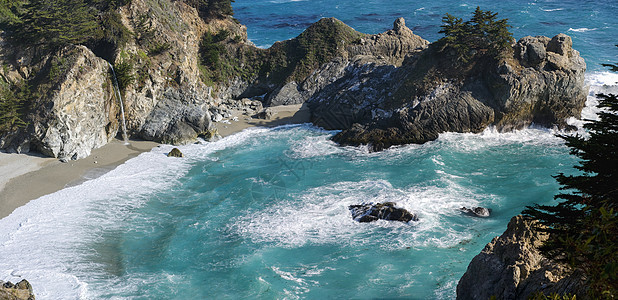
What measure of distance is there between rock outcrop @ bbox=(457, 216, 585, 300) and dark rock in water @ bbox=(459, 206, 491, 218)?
8.52 m

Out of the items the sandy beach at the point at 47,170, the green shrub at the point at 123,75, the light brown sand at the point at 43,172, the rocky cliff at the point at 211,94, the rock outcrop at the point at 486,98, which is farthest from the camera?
the green shrub at the point at 123,75

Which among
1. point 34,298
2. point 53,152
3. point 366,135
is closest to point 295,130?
point 366,135

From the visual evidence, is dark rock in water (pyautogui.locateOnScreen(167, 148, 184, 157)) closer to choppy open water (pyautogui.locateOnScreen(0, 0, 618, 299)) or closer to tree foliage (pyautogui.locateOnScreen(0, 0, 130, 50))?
choppy open water (pyautogui.locateOnScreen(0, 0, 618, 299))

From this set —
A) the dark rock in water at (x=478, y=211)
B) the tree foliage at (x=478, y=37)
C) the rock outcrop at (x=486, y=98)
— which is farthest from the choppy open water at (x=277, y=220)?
the tree foliage at (x=478, y=37)

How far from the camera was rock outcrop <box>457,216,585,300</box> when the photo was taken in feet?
40.0

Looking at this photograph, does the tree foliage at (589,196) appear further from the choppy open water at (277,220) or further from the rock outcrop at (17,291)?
the rock outcrop at (17,291)

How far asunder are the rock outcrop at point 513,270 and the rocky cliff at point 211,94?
18.3m

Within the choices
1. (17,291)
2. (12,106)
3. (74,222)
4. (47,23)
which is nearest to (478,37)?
(74,222)

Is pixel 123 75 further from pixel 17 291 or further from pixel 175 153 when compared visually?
pixel 17 291

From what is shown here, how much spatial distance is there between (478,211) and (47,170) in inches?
942

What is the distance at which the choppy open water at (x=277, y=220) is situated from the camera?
18.7m

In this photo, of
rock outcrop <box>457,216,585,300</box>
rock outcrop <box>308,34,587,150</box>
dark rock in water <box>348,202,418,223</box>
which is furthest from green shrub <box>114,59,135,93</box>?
rock outcrop <box>457,216,585,300</box>

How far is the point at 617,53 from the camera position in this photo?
2058 inches

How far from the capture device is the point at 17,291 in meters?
16.4
